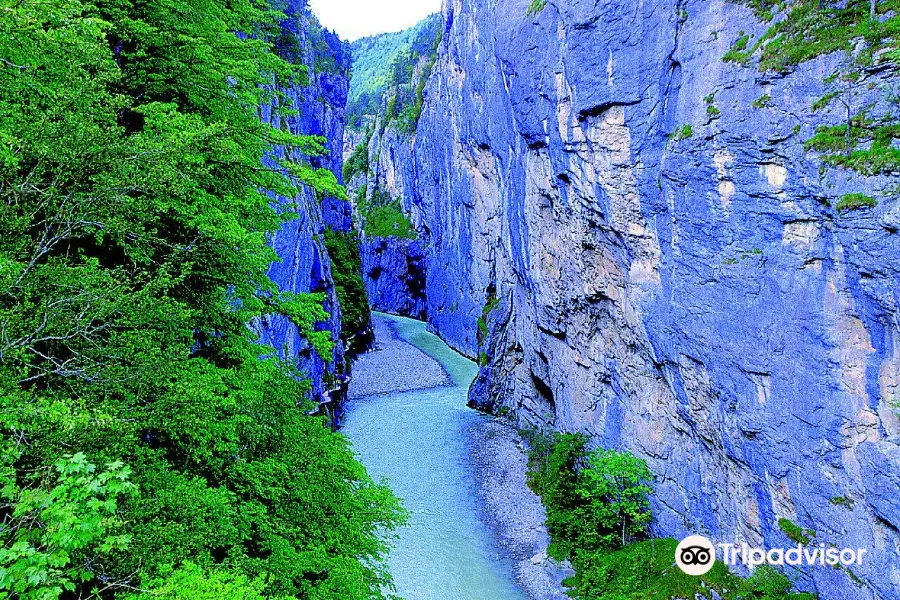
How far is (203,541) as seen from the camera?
6.77m

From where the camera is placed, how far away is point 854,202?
11797 millimetres

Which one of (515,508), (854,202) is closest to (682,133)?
(854,202)

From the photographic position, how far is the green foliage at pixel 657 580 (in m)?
13.9

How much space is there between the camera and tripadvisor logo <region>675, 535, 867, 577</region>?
12344 mm

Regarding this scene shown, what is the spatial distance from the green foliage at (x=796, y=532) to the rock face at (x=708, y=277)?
0.16 meters

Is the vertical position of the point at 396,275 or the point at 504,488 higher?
the point at 504,488

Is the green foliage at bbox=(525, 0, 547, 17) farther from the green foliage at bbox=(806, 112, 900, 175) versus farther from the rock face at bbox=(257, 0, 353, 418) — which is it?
the green foliage at bbox=(806, 112, 900, 175)

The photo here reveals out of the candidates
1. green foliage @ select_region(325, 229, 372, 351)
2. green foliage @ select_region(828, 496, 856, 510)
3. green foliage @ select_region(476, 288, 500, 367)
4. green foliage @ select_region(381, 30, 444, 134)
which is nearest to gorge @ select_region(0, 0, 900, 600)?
green foliage @ select_region(828, 496, 856, 510)

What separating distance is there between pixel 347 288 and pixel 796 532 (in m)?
46.4

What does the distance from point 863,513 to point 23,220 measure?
55.6 ft

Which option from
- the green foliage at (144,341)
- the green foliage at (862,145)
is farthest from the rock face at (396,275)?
the green foliage at (144,341)

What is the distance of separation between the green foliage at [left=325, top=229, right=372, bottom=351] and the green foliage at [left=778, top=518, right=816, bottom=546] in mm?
40688

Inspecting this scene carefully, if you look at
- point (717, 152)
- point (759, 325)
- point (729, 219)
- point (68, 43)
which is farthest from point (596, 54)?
point (68, 43)

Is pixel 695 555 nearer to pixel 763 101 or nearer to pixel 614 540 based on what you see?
pixel 614 540
